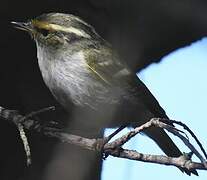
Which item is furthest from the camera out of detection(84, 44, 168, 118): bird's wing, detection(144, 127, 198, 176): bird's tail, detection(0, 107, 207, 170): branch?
detection(144, 127, 198, 176): bird's tail

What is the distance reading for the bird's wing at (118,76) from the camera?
290cm

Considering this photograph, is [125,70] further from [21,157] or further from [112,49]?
[21,157]

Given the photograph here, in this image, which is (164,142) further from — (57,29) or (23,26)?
(23,26)

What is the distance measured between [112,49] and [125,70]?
13 centimetres

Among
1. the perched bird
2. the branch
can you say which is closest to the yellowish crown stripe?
the perched bird

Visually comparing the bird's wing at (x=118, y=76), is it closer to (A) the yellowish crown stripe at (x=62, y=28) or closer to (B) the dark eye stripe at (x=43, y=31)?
(A) the yellowish crown stripe at (x=62, y=28)

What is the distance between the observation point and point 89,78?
9.37ft

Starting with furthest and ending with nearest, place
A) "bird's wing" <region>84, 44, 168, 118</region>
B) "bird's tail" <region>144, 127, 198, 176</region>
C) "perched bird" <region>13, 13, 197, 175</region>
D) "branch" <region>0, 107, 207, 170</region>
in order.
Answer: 1. "bird's tail" <region>144, 127, 198, 176</region>
2. "bird's wing" <region>84, 44, 168, 118</region>
3. "perched bird" <region>13, 13, 197, 175</region>
4. "branch" <region>0, 107, 207, 170</region>

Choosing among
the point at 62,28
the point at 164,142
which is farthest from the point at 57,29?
the point at 164,142

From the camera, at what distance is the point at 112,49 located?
305cm

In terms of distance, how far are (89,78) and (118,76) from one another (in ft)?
0.58

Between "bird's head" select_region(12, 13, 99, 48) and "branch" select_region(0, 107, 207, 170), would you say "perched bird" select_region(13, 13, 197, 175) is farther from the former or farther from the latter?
"branch" select_region(0, 107, 207, 170)

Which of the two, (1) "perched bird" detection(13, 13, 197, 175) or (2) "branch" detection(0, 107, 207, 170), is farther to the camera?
(1) "perched bird" detection(13, 13, 197, 175)

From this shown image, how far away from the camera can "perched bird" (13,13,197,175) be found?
276 centimetres
